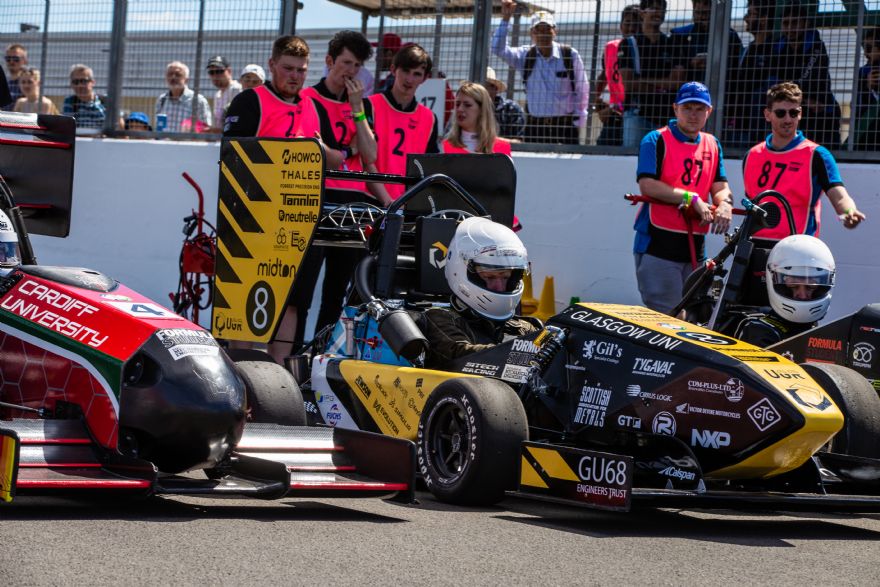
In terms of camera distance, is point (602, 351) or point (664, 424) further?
point (602, 351)

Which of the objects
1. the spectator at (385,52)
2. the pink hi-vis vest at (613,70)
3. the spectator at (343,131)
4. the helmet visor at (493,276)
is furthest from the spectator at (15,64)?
the helmet visor at (493,276)

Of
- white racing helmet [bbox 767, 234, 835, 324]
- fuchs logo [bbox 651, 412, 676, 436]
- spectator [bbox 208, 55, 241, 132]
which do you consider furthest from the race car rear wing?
spectator [bbox 208, 55, 241, 132]

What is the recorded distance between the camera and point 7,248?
19.5 ft

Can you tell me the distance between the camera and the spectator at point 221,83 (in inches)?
516

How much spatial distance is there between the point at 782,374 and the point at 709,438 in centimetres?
40

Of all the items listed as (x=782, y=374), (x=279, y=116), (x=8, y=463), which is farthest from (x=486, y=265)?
A: (x=8, y=463)

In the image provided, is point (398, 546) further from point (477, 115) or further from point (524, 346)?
point (477, 115)

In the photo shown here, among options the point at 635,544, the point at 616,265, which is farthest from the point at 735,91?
the point at 635,544

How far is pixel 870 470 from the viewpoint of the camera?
20.3 ft

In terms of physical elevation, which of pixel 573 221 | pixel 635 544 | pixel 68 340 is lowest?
pixel 635 544

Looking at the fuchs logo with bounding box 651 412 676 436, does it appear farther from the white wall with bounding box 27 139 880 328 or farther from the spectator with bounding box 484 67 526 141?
the spectator with bounding box 484 67 526 141

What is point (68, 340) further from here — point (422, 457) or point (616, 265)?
point (616, 265)

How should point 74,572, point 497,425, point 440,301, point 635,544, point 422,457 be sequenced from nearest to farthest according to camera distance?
point 74,572
point 635,544
point 497,425
point 422,457
point 440,301

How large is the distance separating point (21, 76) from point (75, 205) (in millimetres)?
1452
